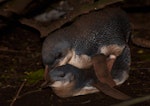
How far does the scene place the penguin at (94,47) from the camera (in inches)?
126


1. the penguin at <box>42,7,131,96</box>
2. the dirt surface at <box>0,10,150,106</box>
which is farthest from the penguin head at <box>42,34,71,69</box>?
the dirt surface at <box>0,10,150,106</box>

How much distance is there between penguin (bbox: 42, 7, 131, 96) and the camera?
3203 millimetres

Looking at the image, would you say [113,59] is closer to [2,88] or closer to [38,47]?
[2,88]

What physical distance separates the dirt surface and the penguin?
3.9 inches

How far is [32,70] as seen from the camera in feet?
12.6

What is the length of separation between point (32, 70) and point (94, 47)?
2.42 feet

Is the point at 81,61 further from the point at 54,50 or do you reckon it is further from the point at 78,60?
the point at 54,50

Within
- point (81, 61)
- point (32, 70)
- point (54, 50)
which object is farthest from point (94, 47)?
point (32, 70)

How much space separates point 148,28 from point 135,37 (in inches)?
24.7

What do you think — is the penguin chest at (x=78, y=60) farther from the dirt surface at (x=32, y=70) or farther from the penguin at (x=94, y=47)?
the dirt surface at (x=32, y=70)

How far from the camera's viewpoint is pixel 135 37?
4.34m

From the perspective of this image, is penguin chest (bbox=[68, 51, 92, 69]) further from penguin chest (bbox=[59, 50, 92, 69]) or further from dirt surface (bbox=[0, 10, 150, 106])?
dirt surface (bbox=[0, 10, 150, 106])

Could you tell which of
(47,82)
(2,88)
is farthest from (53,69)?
(2,88)

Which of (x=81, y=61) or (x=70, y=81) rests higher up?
(x=81, y=61)
